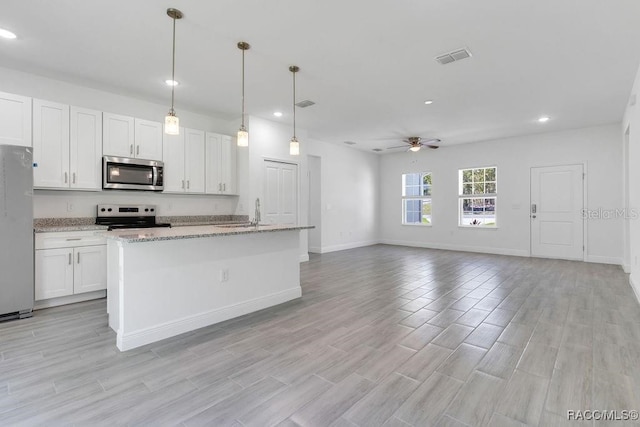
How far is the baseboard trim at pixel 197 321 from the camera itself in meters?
2.58

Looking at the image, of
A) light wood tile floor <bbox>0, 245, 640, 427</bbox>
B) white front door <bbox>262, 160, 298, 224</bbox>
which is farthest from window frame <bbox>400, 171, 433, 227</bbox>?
light wood tile floor <bbox>0, 245, 640, 427</bbox>

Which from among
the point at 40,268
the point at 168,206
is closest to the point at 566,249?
the point at 168,206

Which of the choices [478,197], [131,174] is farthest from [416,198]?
[131,174]

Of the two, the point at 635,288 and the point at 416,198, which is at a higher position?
the point at 416,198

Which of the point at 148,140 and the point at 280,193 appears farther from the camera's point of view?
the point at 280,193

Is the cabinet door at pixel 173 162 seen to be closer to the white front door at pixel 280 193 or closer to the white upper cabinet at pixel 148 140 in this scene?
the white upper cabinet at pixel 148 140

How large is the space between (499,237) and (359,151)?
4.25 m

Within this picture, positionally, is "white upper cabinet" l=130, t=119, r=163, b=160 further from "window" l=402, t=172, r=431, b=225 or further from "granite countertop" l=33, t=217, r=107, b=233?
"window" l=402, t=172, r=431, b=225

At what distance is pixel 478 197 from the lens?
803 cm

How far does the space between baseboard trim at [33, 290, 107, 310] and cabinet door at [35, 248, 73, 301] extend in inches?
4.0

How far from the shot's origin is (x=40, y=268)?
11.7 feet

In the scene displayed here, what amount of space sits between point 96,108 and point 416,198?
7.69m

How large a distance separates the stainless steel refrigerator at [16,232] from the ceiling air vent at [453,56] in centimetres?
460

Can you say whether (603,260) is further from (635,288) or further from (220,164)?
(220,164)
